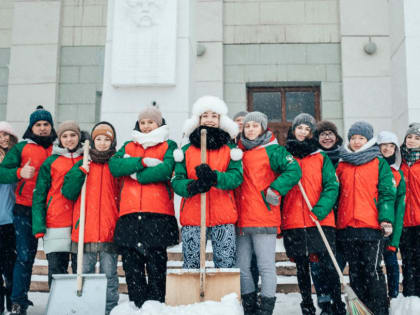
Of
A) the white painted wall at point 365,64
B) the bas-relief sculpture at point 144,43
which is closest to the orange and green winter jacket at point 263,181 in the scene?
the bas-relief sculpture at point 144,43

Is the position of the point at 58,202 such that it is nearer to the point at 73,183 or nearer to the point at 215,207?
the point at 73,183

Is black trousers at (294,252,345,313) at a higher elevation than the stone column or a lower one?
lower

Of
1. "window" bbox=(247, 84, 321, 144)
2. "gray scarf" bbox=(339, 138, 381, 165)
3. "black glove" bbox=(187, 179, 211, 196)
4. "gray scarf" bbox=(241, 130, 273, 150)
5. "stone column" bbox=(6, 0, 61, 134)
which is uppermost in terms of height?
"stone column" bbox=(6, 0, 61, 134)

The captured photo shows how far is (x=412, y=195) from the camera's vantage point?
14.9 feet

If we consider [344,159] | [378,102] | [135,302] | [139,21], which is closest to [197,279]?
[135,302]

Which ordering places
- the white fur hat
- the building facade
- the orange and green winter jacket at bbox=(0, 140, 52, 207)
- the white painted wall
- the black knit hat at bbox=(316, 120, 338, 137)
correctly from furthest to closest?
1. the building facade
2. the white painted wall
3. the black knit hat at bbox=(316, 120, 338, 137)
4. the orange and green winter jacket at bbox=(0, 140, 52, 207)
5. the white fur hat

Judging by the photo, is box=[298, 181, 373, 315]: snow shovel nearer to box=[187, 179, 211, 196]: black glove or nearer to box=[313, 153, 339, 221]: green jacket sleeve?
box=[313, 153, 339, 221]: green jacket sleeve

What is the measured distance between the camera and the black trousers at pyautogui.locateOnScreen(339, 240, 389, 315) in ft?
12.7

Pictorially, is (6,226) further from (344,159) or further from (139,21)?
(139,21)

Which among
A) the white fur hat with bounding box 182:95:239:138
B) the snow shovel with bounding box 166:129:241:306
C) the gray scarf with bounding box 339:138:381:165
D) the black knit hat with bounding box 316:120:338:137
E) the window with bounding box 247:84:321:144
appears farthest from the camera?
the window with bounding box 247:84:321:144

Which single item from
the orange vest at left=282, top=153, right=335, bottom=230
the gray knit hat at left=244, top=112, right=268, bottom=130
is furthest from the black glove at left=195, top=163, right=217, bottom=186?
the orange vest at left=282, top=153, right=335, bottom=230

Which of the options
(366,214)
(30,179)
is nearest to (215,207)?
(366,214)

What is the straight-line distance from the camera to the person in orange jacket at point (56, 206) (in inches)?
160

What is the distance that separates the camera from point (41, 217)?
13.4 feet
